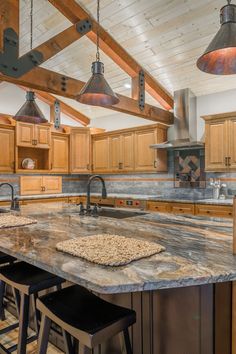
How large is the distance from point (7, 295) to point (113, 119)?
4.60 metres

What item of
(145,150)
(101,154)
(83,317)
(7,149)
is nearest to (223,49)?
(83,317)

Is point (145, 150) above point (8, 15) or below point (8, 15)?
below

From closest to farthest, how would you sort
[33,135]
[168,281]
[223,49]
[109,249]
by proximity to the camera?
[168,281] → [109,249] → [223,49] → [33,135]

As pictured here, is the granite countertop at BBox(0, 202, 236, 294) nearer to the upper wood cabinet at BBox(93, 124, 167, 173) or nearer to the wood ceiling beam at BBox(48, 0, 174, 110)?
the wood ceiling beam at BBox(48, 0, 174, 110)

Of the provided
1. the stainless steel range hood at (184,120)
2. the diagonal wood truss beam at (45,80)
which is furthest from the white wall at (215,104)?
the diagonal wood truss beam at (45,80)

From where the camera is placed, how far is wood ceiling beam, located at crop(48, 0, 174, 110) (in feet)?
12.1

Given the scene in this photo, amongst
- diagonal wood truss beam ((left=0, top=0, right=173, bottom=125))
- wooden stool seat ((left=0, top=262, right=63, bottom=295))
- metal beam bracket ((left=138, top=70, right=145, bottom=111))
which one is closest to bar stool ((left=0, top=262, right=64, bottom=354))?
wooden stool seat ((left=0, top=262, right=63, bottom=295))

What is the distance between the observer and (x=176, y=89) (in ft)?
16.4

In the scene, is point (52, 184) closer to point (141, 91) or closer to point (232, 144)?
point (141, 91)

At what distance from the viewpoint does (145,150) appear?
17.7ft

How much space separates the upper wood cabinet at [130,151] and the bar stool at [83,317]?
13.3ft

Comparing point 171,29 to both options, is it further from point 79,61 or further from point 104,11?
point 79,61

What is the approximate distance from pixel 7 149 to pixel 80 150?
63.4 inches

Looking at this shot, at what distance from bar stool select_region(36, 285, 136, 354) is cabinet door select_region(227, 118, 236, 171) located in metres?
3.48
